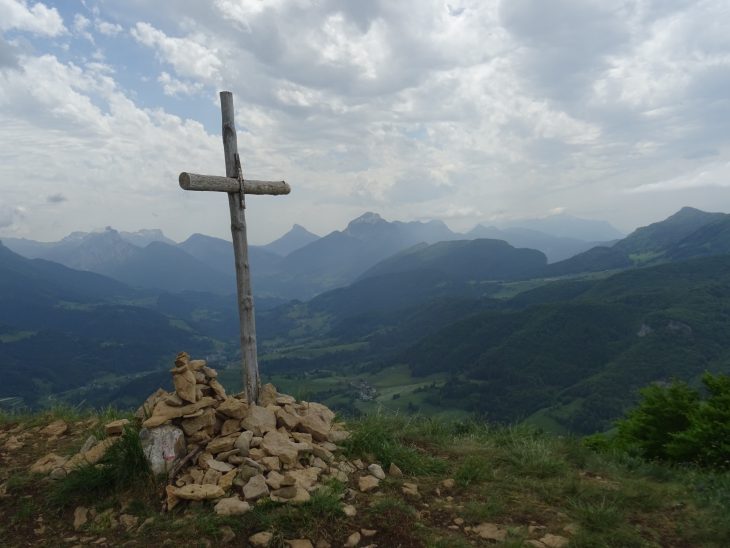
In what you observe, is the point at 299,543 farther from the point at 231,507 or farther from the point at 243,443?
the point at 243,443

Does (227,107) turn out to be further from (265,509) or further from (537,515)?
(537,515)

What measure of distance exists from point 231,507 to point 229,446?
1.42m

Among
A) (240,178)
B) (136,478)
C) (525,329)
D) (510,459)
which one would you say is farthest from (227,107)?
(525,329)

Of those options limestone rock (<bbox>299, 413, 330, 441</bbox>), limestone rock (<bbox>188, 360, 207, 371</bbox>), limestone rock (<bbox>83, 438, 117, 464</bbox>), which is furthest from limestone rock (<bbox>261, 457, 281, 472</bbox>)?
limestone rock (<bbox>83, 438, 117, 464</bbox>)

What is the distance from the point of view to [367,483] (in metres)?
7.18

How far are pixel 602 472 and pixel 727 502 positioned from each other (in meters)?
1.85

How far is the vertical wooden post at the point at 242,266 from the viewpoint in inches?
356

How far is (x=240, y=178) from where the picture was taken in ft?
30.8

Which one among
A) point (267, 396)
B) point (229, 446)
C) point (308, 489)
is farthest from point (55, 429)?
point (308, 489)

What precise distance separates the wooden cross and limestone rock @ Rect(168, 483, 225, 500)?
2.54m

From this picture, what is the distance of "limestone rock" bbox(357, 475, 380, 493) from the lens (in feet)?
23.2

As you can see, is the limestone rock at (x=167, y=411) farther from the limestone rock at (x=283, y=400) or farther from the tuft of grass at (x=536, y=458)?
the tuft of grass at (x=536, y=458)

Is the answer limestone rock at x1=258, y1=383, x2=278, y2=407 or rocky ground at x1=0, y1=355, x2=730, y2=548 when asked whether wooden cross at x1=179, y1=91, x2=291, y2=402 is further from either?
rocky ground at x1=0, y1=355, x2=730, y2=548

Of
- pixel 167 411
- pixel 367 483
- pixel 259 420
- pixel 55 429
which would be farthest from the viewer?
pixel 55 429
